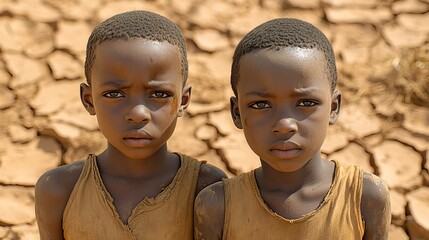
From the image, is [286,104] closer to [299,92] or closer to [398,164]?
[299,92]

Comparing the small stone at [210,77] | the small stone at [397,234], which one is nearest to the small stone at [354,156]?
the small stone at [397,234]

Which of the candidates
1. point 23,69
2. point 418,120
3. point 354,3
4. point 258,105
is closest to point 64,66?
point 23,69

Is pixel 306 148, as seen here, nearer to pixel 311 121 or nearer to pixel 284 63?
pixel 311 121

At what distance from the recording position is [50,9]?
3650 mm

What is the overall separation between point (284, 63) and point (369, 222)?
1.41 feet

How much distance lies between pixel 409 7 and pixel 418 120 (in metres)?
0.72

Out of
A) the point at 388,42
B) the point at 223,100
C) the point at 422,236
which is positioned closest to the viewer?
the point at 422,236

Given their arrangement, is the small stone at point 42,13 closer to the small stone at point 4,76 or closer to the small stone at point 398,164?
the small stone at point 4,76

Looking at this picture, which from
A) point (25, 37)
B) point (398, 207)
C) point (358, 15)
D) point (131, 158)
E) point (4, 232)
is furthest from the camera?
point (358, 15)

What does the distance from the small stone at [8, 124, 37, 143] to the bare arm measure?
1.12m

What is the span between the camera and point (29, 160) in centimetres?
304

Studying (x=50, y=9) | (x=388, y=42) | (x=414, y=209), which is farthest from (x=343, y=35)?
(x=50, y=9)

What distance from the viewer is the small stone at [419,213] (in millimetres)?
2789

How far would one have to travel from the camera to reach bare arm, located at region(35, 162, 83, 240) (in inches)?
79.1
